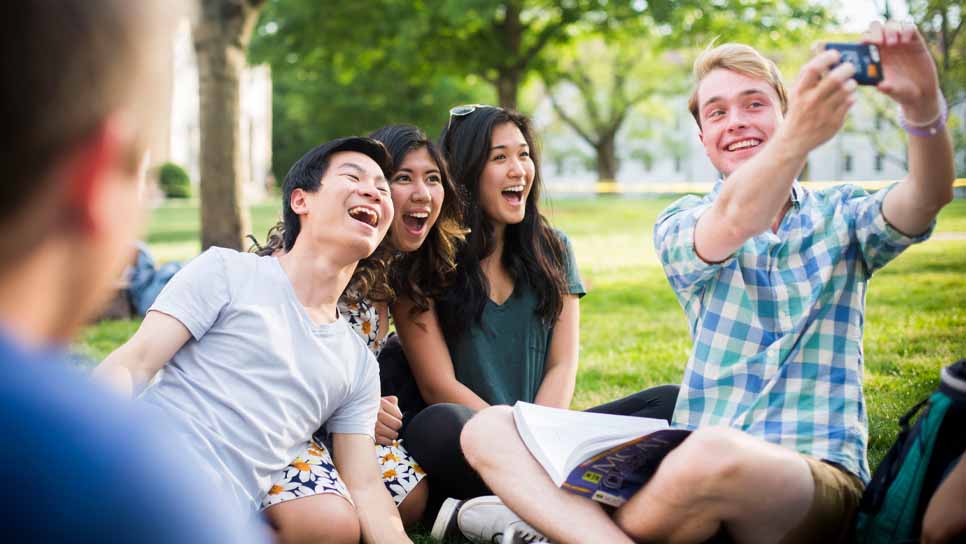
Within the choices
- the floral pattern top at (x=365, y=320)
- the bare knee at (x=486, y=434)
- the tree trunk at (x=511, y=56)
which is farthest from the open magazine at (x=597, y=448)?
the tree trunk at (x=511, y=56)

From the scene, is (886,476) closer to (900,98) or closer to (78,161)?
(900,98)

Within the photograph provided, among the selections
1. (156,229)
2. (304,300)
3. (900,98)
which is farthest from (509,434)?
(156,229)

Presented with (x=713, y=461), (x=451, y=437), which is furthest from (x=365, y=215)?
(x=713, y=461)

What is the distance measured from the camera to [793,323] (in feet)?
9.13

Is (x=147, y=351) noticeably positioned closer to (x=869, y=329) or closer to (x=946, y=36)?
(x=869, y=329)

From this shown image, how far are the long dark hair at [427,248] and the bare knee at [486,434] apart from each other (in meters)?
0.90

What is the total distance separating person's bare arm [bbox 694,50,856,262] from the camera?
95.2 inches

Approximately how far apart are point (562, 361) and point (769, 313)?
1.43 meters

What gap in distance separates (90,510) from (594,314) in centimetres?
810

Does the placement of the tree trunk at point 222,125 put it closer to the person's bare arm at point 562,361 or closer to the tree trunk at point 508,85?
the person's bare arm at point 562,361

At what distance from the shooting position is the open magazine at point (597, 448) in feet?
8.74

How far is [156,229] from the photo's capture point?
2206cm

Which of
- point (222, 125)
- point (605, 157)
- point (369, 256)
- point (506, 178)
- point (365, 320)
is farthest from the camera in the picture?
point (605, 157)

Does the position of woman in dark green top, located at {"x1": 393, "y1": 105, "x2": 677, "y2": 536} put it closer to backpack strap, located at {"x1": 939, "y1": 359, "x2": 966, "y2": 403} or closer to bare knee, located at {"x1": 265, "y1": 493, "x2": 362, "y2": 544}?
bare knee, located at {"x1": 265, "y1": 493, "x2": 362, "y2": 544}
